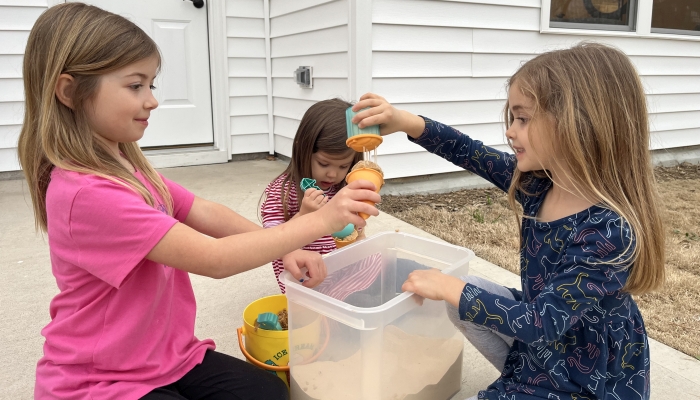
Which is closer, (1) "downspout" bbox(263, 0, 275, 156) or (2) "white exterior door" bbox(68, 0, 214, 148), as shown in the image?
(2) "white exterior door" bbox(68, 0, 214, 148)

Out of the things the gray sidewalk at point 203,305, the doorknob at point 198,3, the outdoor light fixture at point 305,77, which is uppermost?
the doorknob at point 198,3

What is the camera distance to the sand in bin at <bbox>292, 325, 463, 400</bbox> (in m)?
1.41

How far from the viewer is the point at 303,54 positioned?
455 centimetres

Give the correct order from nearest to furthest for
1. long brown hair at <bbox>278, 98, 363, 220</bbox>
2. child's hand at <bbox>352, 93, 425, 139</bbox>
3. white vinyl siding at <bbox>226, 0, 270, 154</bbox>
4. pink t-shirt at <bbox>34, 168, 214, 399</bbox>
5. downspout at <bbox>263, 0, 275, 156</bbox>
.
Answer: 1. pink t-shirt at <bbox>34, 168, 214, 399</bbox>
2. child's hand at <bbox>352, 93, 425, 139</bbox>
3. long brown hair at <bbox>278, 98, 363, 220</bbox>
4. white vinyl siding at <bbox>226, 0, 270, 154</bbox>
5. downspout at <bbox>263, 0, 275, 156</bbox>

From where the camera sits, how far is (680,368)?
1.79m

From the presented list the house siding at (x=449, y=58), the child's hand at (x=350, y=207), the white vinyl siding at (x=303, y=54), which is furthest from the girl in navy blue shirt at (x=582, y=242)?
the white vinyl siding at (x=303, y=54)

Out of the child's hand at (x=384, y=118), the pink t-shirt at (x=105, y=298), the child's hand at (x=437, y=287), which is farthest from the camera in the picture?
the child's hand at (x=384, y=118)

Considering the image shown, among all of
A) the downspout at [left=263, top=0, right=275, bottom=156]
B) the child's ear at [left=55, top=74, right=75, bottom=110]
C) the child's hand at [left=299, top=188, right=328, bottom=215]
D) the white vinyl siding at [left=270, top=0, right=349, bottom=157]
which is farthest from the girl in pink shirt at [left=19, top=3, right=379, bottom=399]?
the downspout at [left=263, top=0, right=275, bottom=156]

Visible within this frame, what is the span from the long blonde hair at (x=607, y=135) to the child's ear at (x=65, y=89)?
42.7 inches

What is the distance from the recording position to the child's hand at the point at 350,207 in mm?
1250

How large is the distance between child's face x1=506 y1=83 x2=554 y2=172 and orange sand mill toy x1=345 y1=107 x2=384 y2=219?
353 mm

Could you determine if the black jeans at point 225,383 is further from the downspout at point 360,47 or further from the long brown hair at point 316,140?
the downspout at point 360,47

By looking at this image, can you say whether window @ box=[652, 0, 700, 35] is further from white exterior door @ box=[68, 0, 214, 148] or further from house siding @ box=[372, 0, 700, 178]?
white exterior door @ box=[68, 0, 214, 148]

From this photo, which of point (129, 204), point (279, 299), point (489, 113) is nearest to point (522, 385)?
point (279, 299)
